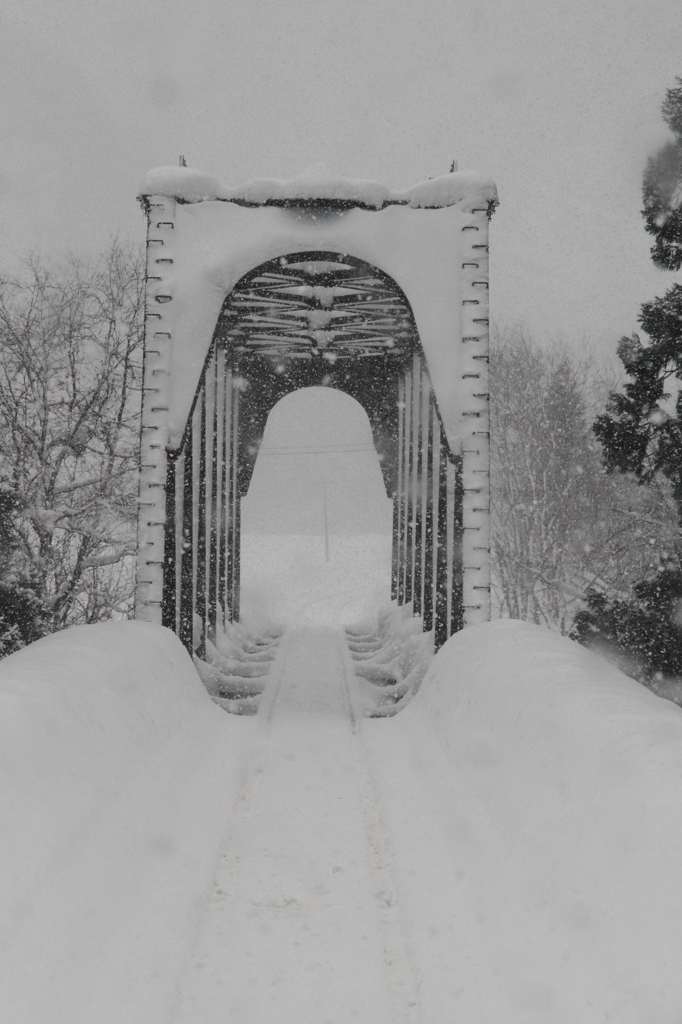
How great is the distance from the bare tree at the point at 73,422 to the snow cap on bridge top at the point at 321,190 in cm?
690

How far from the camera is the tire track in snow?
10.7 ft

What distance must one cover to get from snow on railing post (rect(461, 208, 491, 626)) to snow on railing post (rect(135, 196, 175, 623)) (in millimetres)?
3364

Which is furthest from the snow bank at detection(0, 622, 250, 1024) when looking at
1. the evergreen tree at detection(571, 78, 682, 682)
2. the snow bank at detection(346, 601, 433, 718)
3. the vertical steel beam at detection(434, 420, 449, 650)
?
the evergreen tree at detection(571, 78, 682, 682)

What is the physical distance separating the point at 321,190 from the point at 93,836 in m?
7.51

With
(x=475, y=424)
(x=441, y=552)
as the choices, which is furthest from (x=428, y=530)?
(x=475, y=424)

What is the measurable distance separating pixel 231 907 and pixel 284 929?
13.8 inches

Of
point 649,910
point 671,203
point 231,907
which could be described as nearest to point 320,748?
point 231,907

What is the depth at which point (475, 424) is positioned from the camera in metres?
9.34

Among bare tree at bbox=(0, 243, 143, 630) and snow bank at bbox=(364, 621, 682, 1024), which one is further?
bare tree at bbox=(0, 243, 143, 630)

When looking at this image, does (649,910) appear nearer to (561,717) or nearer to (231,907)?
(561,717)

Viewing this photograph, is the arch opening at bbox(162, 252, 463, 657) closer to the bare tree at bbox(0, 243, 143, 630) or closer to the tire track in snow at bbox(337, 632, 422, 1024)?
the bare tree at bbox(0, 243, 143, 630)

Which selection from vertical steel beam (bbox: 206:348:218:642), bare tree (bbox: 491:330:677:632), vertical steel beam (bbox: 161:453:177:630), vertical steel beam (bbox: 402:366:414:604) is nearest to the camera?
vertical steel beam (bbox: 161:453:177:630)

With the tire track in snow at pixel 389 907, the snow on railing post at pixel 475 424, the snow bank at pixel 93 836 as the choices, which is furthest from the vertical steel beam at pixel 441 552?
the snow bank at pixel 93 836

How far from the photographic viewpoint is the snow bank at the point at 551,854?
2.80 m
